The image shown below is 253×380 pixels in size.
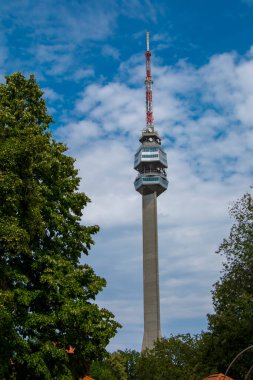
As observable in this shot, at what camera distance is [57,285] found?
74.9 feet

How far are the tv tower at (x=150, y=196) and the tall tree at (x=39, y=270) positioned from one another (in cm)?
10585

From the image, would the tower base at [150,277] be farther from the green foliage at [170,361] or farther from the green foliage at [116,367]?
the green foliage at [170,361]

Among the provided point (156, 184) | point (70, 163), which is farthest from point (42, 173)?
point (156, 184)

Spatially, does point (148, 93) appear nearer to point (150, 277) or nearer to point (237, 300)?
point (150, 277)

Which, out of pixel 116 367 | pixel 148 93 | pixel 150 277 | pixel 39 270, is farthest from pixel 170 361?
pixel 148 93

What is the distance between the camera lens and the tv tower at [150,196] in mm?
129000

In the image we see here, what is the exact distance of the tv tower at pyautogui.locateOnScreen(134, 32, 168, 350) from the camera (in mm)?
129000

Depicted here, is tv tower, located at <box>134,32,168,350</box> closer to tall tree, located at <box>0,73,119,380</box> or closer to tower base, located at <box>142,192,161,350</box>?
tower base, located at <box>142,192,161,350</box>

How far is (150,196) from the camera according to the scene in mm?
145500

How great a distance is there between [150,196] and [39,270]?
12213cm

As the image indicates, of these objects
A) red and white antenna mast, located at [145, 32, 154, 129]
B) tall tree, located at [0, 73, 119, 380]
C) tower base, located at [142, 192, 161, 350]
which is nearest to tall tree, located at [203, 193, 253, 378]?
tall tree, located at [0, 73, 119, 380]

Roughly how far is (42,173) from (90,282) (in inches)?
225

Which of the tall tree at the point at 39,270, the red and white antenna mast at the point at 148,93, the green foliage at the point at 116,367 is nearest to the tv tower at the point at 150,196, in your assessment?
the red and white antenna mast at the point at 148,93

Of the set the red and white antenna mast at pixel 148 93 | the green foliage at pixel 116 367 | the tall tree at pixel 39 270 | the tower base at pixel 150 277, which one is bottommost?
the tall tree at pixel 39 270
